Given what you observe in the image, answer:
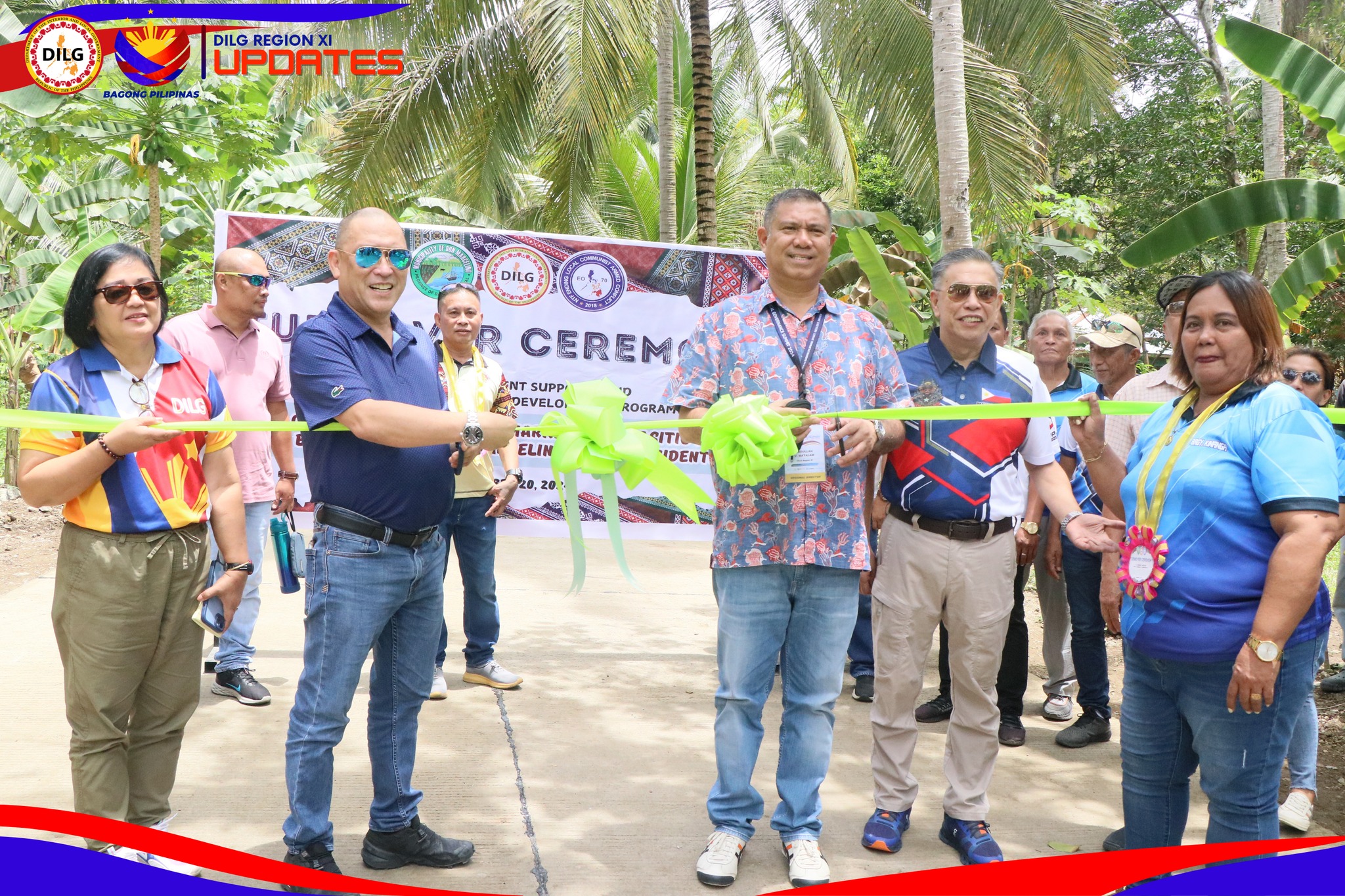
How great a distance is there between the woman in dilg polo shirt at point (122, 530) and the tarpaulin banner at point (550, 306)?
2.88m

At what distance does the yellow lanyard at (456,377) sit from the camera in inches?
201

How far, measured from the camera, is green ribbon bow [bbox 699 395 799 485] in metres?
3.07

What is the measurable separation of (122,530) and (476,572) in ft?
8.17

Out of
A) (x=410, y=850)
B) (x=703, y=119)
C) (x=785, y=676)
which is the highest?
(x=703, y=119)

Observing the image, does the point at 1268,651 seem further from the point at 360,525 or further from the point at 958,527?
the point at 360,525

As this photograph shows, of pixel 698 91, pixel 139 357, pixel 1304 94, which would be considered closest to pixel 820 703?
pixel 139 357

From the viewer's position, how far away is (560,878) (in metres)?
3.43

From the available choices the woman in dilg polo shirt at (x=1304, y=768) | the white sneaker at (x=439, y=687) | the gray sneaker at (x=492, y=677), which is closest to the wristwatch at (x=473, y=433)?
the white sneaker at (x=439, y=687)

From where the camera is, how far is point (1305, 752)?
159 inches

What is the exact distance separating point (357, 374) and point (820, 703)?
1.87 meters

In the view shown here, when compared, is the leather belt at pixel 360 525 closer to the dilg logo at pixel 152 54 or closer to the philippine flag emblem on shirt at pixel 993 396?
the philippine flag emblem on shirt at pixel 993 396

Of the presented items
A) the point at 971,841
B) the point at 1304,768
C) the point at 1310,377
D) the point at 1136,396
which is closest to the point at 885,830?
the point at 971,841

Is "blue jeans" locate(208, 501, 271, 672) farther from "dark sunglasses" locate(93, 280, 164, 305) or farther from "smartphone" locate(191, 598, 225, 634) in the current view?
"dark sunglasses" locate(93, 280, 164, 305)

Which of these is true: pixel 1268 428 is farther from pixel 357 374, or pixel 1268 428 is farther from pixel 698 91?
pixel 698 91
